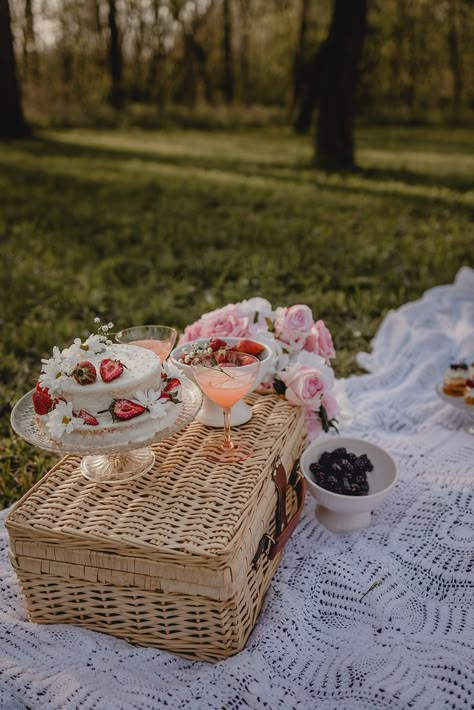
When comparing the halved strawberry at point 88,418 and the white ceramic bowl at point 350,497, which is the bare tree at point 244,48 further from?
the halved strawberry at point 88,418

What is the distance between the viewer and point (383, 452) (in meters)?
2.37

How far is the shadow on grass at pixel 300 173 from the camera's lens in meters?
8.38

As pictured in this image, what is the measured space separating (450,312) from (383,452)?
220 cm

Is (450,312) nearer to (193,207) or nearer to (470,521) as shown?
(470,521)

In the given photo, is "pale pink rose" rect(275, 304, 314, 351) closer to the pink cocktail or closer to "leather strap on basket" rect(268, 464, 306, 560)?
the pink cocktail

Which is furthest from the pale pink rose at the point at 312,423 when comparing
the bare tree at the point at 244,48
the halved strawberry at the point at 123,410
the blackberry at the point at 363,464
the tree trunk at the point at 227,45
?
the bare tree at the point at 244,48

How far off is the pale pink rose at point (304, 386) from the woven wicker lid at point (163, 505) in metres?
0.20

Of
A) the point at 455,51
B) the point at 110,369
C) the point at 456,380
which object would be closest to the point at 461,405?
the point at 456,380

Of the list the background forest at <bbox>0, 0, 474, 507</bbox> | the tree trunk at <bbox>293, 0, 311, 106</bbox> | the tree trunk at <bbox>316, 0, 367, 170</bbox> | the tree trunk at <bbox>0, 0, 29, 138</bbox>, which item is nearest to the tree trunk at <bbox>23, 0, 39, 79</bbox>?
the background forest at <bbox>0, 0, 474, 507</bbox>

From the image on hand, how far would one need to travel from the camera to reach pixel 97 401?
173 centimetres

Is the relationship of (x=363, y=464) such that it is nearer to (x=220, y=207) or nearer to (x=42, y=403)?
(x=42, y=403)

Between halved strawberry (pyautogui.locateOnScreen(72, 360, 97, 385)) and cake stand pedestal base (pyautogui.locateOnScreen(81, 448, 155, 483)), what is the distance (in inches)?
10.1

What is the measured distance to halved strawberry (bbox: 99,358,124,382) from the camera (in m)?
1.73

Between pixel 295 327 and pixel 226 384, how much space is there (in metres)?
0.61
